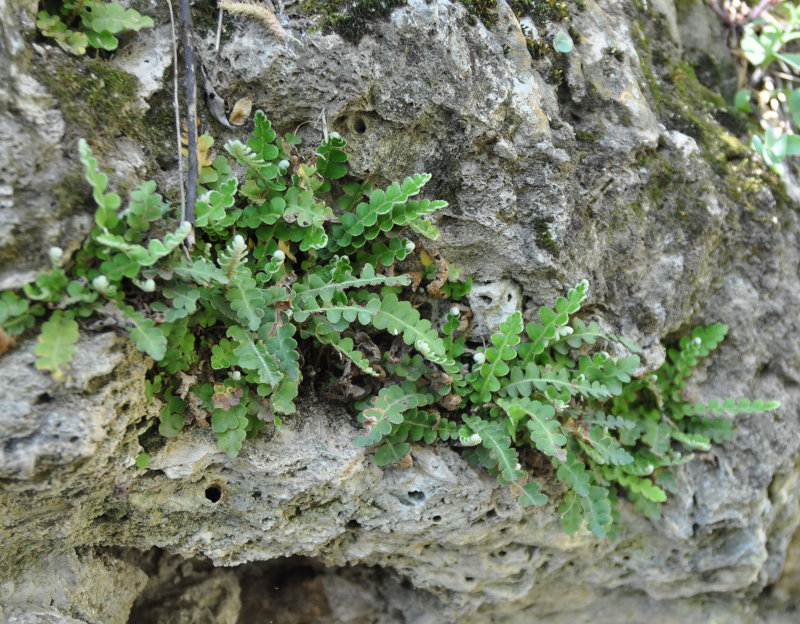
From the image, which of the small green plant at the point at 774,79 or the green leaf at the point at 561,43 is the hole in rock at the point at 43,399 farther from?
the small green plant at the point at 774,79

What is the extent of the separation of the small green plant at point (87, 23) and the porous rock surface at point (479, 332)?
9 cm

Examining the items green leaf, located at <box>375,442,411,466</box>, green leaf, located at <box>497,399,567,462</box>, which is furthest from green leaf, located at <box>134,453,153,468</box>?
green leaf, located at <box>497,399,567,462</box>

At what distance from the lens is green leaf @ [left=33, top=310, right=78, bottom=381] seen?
7.52 ft

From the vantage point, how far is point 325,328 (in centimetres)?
297

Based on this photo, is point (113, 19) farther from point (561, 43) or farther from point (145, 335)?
point (561, 43)

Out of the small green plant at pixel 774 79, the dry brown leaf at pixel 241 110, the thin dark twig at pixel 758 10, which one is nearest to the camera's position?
the dry brown leaf at pixel 241 110

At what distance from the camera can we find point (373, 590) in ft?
14.3

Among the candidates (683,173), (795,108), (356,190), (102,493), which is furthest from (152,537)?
(795,108)

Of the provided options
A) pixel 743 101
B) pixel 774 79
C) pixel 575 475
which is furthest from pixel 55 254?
pixel 774 79

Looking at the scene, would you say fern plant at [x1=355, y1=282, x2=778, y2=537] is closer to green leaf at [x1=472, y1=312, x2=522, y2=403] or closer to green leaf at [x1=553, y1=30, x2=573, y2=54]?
green leaf at [x1=472, y1=312, x2=522, y2=403]

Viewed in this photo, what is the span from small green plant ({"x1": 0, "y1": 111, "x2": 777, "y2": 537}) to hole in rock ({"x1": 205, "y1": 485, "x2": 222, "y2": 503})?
1.27 feet

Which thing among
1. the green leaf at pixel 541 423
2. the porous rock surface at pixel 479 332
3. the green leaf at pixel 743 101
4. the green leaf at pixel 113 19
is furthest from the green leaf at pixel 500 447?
the green leaf at pixel 743 101

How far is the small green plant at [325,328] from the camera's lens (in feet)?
8.24

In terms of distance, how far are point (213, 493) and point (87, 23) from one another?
2146mm
